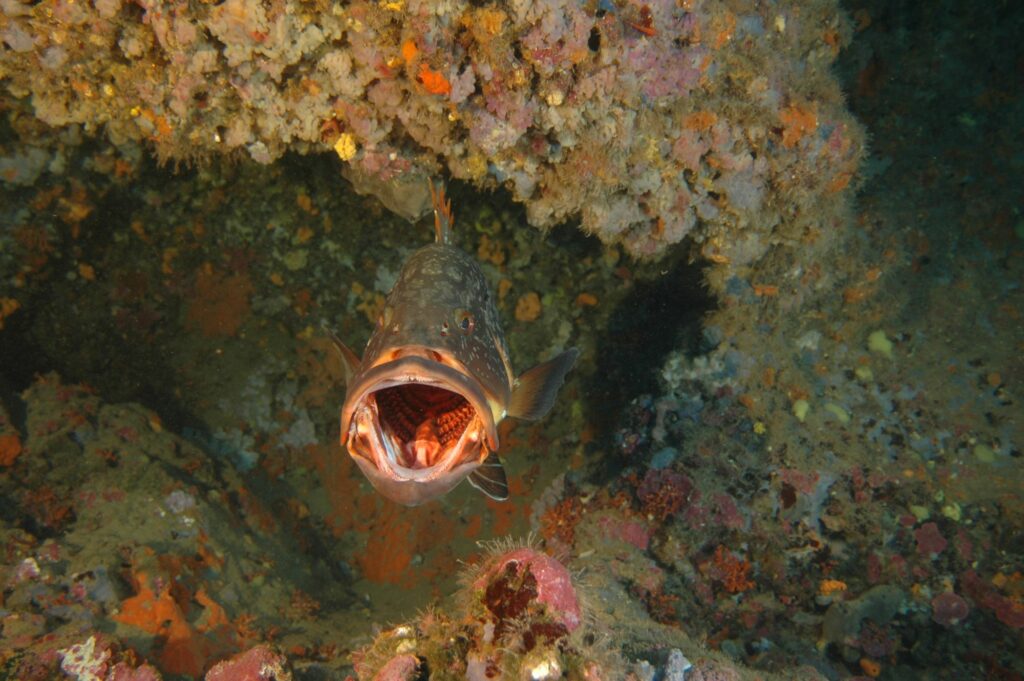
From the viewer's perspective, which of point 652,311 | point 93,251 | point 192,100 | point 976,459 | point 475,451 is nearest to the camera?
point 475,451

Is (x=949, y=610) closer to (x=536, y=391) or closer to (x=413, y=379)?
(x=536, y=391)

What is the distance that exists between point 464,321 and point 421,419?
30.4 inches

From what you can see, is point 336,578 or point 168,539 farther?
point 336,578

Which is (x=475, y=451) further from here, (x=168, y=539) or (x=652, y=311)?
(x=652, y=311)

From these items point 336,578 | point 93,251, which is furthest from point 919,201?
point 93,251

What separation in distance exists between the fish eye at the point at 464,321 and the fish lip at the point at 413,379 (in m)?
0.41

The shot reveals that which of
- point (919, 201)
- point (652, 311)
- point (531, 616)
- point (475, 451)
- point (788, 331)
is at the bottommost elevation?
point (531, 616)

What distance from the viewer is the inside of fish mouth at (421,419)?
3.18 meters

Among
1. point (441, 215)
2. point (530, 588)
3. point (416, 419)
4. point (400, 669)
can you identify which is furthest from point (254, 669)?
point (441, 215)

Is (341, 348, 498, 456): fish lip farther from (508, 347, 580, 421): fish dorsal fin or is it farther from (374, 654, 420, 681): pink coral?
(374, 654, 420, 681): pink coral

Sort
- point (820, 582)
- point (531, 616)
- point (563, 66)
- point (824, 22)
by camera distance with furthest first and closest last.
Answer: point (820, 582), point (824, 22), point (563, 66), point (531, 616)

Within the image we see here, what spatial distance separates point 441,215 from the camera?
443cm

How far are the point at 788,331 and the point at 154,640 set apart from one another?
20.0 ft

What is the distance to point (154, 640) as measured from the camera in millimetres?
3836
